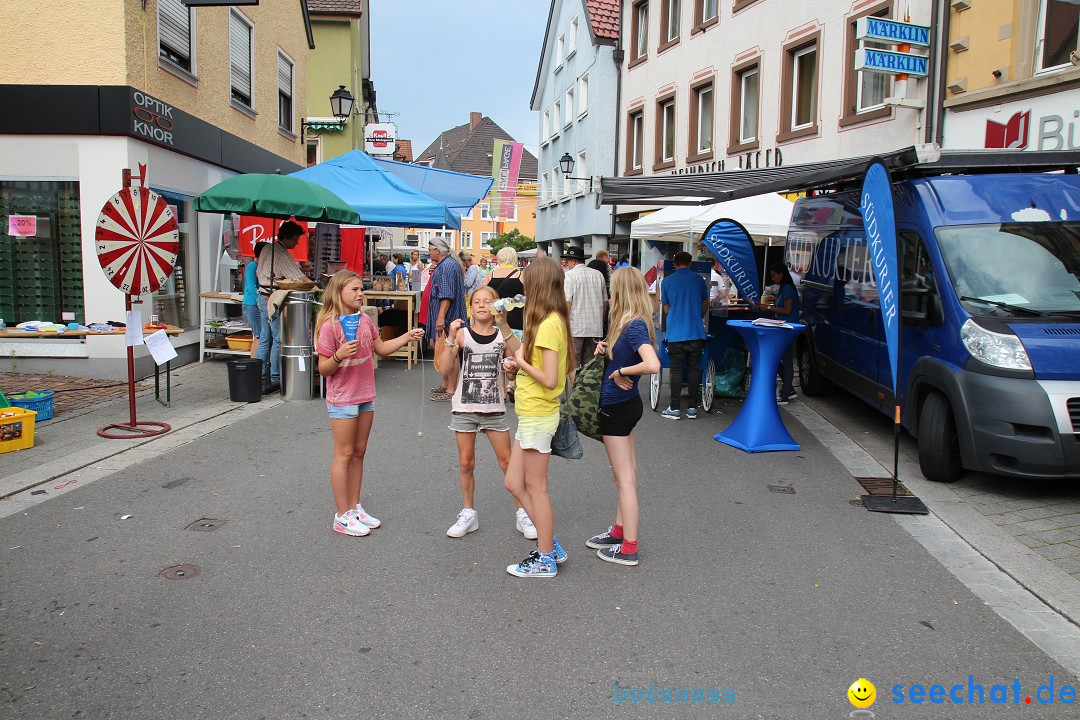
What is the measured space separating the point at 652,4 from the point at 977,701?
77.1 feet

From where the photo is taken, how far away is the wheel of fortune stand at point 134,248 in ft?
25.2

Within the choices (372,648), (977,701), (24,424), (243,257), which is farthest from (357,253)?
(977,701)

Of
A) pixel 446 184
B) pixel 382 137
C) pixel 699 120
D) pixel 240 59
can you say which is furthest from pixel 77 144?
pixel 382 137

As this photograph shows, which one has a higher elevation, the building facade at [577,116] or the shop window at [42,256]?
the building facade at [577,116]

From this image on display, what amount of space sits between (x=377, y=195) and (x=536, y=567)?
32.4ft

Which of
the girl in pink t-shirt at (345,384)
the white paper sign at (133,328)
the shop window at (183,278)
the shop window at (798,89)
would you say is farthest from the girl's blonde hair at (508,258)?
the shop window at (798,89)

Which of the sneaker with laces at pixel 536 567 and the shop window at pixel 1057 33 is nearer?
the sneaker with laces at pixel 536 567

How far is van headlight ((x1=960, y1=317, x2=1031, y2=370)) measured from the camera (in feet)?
19.5

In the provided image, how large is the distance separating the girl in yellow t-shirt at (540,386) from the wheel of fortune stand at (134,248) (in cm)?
474

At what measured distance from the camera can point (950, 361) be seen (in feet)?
21.0

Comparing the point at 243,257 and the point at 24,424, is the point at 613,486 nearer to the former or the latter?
the point at 24,424

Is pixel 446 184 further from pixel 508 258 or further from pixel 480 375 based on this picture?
pixel 480 375

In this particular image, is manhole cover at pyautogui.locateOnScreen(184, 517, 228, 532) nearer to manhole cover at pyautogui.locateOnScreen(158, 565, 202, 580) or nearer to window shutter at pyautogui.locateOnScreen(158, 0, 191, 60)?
manhole cover at pyautogui.locateOnScreen(158, 565, 202, 580)

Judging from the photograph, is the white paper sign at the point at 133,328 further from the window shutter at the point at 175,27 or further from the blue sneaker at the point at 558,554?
the window shutter at the point at 175,27
